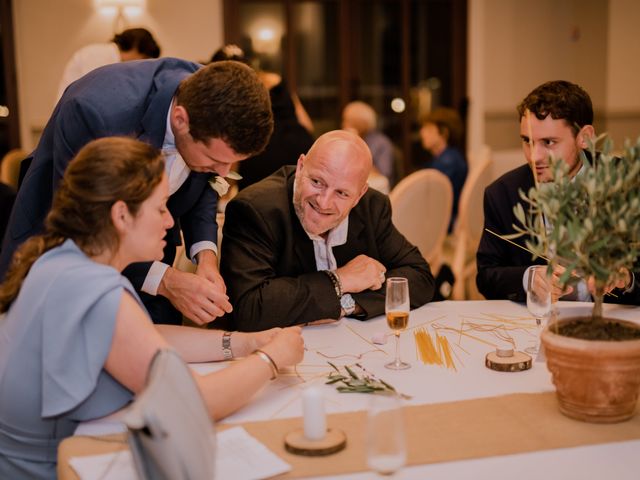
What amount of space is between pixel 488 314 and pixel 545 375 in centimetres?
56

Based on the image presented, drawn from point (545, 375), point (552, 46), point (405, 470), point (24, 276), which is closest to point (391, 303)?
point (545, 375)

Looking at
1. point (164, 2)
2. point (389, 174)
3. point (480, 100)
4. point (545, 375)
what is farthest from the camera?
point (480, 100)

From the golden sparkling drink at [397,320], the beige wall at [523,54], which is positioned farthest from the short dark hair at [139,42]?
the beige wall at [523,54]

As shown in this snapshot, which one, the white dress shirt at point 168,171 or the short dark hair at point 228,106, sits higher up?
the short dark hair at point 228,106

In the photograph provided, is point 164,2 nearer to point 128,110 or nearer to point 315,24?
point 315,24

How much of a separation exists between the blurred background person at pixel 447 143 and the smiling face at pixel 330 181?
3.68m

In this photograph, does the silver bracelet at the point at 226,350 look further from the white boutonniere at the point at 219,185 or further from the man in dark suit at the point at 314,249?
the white boutonniere at the point at 219,185

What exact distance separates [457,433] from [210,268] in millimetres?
1077

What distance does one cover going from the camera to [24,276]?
1738mm

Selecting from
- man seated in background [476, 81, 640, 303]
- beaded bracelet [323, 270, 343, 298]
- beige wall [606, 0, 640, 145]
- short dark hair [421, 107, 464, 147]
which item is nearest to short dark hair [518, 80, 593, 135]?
man seated in background [476, 81, 640, 303]

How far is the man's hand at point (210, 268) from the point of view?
2361 mm

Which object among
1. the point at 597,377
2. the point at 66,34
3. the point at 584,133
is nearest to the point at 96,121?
the point at 597,377

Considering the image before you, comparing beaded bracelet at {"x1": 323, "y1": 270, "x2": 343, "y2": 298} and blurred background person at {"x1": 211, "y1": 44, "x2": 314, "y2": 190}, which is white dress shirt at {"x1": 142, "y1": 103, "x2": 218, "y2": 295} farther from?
blurred background person at {"x1": 211, "y1": 44, "x2": 314, "y2": 190}

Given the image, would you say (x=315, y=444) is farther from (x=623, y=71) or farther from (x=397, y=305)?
(x=623, y=71)
